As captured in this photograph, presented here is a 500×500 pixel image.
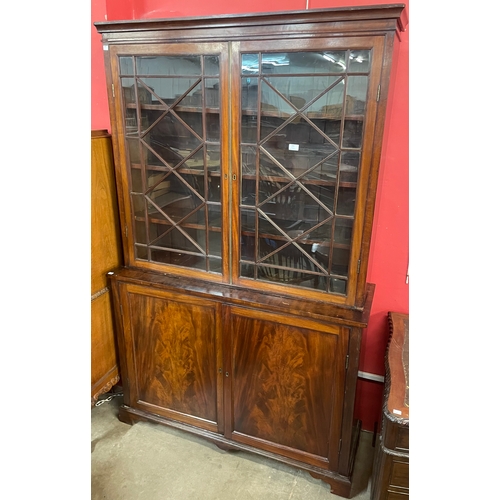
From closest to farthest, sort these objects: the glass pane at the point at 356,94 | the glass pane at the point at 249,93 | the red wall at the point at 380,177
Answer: the glass pane at the point at 356,94, the glass pane at the point at 249,93, the red wall at the point at 380,177

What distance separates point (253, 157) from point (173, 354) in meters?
1.00

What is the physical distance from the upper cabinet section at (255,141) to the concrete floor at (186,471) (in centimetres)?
89

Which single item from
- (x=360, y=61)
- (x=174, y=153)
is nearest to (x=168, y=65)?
(x=174, y=153)

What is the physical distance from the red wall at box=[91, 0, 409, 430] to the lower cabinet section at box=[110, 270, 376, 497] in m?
0.40

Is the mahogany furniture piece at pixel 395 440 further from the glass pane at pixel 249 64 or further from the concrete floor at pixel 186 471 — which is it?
the glass pane at pixel 249 64

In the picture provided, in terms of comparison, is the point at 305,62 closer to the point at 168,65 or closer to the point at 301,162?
the point at 301,162

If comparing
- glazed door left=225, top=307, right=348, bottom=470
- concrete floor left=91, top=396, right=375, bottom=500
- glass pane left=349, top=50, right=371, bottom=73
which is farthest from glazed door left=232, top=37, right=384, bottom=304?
concrete floor left=91, top=396, right=375, bottom=500

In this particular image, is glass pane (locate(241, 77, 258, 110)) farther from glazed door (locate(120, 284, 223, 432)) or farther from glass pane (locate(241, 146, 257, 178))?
glazed door (locate(120, 284, 223, 432))

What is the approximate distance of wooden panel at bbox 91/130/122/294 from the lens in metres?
1.73

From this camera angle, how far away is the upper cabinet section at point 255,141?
4.38ft

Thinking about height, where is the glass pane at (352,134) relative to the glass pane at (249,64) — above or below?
below

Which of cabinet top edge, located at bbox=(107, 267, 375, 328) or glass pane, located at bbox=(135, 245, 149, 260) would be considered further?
glass pane, located at bbox=(135, 245, 149, 260)

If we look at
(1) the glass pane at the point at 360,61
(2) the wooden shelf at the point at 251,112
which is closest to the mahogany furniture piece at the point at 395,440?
(2) the wooden shelf at the point at 251,112
